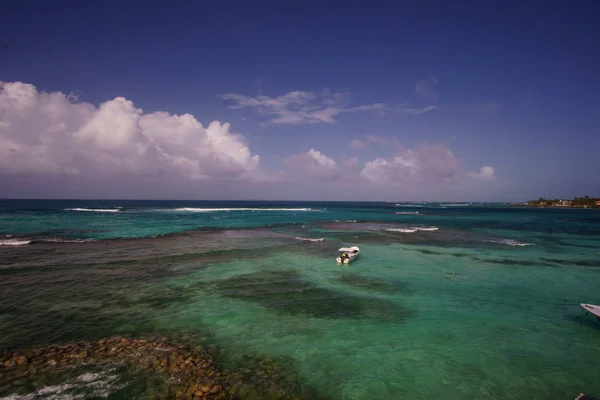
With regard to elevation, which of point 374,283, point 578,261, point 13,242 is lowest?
point 374,283

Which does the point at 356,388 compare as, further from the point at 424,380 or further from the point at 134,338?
the point at 134,338

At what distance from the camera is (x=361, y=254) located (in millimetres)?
36656

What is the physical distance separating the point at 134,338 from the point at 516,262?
3607cm

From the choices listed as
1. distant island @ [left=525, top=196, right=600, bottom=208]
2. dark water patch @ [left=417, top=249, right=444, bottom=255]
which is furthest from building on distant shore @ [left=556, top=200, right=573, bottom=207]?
dark water patch @ [left=417, top=249, right=444, bottom=255]

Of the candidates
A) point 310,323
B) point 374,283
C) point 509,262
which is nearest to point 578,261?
point 509,262

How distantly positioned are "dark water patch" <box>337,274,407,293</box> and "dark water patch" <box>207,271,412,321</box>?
251 cm

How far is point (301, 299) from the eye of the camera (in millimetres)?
21500

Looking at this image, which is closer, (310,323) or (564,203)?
(310,323)

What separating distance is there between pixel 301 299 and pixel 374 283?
7116mm

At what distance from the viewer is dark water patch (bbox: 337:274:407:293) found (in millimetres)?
23766

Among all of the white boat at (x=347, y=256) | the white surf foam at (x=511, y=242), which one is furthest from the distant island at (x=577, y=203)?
the white boat at (x=347, y=256)

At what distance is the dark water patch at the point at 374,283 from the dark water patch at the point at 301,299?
2.51 metres

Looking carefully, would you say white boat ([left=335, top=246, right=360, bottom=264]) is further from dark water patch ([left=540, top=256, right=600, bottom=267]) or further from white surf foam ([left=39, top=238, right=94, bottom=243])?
white surf foam ([left=39, top=238, right=94, bottom=243])

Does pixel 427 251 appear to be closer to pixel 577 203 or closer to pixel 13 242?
pixel 13 242
